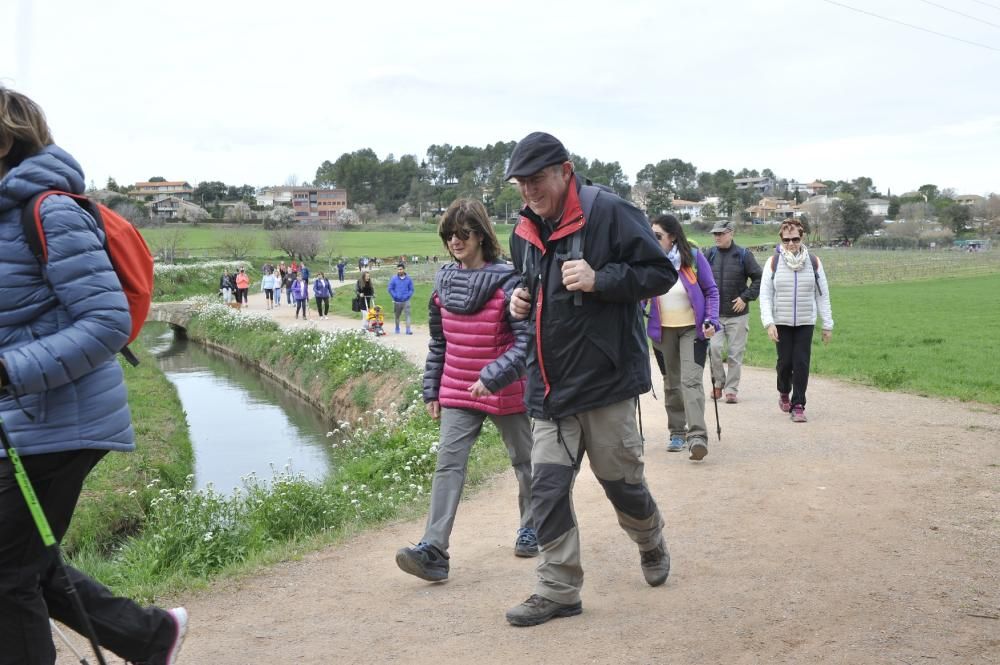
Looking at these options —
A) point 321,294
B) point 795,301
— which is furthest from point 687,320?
point 321,294

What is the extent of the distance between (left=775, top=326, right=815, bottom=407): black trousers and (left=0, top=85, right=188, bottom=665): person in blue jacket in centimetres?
774

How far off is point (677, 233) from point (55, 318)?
5.95 metres

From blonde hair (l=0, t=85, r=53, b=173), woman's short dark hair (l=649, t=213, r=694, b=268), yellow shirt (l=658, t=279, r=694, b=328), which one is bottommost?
yellow shirt (l=658, t=279, r=694, b=328)

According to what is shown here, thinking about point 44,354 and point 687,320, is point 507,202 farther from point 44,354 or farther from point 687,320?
point 44,354

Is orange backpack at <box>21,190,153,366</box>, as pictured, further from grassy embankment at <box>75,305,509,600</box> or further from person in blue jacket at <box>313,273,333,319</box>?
person in blue jacket at <box>313,273,333,319</box>

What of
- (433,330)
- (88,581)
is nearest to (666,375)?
(433,330)

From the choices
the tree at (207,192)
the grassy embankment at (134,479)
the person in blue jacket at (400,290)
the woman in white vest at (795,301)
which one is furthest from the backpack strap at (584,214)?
the tree at (207,192)

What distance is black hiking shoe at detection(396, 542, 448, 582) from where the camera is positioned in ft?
16.6

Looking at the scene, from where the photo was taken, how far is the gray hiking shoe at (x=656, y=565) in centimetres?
493

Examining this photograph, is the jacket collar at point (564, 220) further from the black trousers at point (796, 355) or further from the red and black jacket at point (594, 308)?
the black trousers at point (796, 355)

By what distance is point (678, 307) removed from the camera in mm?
8320

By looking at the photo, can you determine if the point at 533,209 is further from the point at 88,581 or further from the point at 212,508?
the point at 212,508

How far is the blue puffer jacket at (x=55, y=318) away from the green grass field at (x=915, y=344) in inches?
423

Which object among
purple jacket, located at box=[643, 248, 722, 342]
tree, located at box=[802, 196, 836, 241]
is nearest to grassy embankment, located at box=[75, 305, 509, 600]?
purple jacket, located at box=[643, 248, 722, 342]
